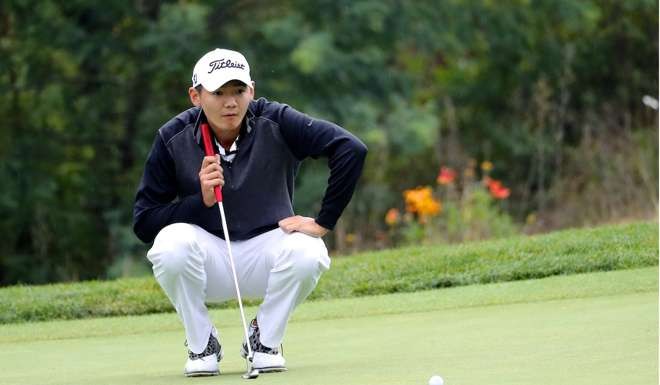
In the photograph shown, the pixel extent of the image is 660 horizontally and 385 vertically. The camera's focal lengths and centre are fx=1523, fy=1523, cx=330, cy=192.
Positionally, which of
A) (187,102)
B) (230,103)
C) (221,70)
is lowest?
(230,103)

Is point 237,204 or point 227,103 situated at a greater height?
point 227,103

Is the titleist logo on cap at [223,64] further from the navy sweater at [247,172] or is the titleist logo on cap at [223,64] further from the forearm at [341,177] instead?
the forearm at [341,177]

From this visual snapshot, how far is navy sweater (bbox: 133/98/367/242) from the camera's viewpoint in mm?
6164

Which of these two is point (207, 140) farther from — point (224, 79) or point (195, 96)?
point (224, 79)

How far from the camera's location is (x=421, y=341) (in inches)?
268

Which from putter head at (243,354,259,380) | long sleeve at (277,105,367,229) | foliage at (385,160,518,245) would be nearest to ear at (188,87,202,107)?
long sleeve at (277,105,367,229)

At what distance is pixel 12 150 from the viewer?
20.1 m

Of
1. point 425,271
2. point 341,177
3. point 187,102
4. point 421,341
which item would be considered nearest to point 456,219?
point 425,271

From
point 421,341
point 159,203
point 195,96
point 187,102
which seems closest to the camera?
point 195,96

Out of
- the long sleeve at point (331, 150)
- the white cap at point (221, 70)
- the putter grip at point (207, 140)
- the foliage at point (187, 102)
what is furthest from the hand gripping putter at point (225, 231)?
the foliage at point (187, 102)

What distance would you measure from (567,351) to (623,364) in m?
0.57

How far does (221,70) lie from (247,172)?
0.47m

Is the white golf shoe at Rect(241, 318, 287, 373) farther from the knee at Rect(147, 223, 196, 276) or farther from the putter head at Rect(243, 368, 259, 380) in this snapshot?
the knee at Rect(147, 223, 196, 276)

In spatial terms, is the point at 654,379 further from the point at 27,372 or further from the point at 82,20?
the point at 82,20
